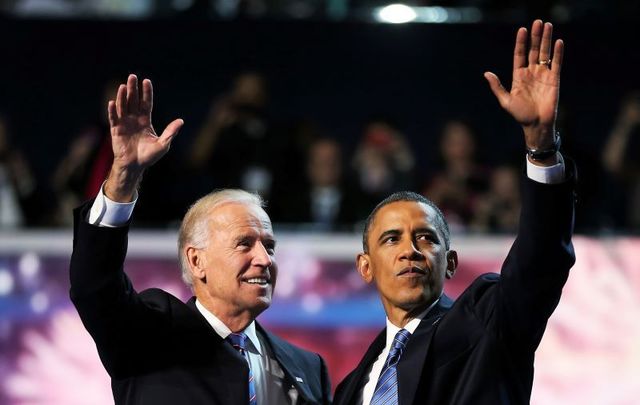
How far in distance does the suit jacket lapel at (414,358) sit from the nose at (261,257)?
565 mm

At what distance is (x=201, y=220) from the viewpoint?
13.5ft

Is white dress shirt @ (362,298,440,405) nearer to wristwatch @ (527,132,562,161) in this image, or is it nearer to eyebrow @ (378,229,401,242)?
eyebrow @ (378,229,401,242)

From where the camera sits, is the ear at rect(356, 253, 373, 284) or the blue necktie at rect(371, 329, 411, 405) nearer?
the blue necktie at rect(371, 329, 411, 405)

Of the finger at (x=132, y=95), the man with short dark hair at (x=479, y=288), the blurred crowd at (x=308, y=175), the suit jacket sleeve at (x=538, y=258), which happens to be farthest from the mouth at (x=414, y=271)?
the blurred crowd at (x=308, y=175)

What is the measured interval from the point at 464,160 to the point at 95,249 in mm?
3793

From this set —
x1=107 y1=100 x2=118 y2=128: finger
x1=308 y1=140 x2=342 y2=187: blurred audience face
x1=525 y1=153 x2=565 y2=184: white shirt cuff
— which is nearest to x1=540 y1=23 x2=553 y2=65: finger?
x1=525 y1=153 x2=565 y2=184: white shirt cuff

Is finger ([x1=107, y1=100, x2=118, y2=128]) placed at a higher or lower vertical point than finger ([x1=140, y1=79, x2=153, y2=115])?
lower

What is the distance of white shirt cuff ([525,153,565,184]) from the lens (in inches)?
133

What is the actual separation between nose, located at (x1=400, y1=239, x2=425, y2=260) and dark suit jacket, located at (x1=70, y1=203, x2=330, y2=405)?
2.02 feet

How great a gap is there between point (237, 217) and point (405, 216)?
0.57 m

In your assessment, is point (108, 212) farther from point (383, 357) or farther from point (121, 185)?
point (383, 357)

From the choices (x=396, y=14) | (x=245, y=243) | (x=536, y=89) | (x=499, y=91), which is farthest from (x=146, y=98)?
(x=396, y=14)

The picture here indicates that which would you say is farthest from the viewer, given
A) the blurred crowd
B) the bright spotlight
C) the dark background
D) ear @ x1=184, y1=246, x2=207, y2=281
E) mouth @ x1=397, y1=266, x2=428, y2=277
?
the dark background

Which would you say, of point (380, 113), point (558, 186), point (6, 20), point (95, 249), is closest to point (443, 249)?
point (558, 186)
